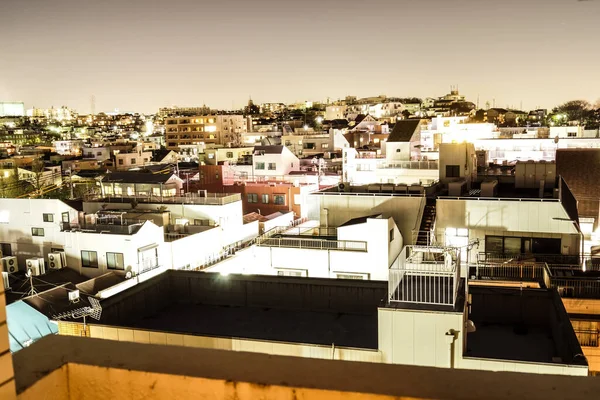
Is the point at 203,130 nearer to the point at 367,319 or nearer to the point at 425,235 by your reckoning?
the point at 425,235

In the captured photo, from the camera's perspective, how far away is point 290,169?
36.2 meters

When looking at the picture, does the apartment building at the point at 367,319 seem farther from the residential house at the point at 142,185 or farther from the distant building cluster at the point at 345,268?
the residential house at the point at 142,185

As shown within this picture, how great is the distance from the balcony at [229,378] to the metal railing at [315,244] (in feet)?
38.3

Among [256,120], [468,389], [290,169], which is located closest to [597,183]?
[290,169]

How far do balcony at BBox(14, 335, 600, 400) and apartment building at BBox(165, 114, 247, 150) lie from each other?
78.2 metres

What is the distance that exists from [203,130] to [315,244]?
229 ft

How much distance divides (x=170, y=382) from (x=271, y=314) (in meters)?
8.34

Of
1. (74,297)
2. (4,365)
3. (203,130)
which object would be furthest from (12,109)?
(4,365)

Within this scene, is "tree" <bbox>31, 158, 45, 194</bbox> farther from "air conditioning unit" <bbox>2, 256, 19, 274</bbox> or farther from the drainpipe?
the drainpipe

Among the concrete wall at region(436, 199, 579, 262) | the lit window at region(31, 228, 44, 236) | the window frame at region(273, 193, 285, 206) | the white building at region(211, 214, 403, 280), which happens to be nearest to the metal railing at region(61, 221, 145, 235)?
the lit window at region(31, 228, 44, 236)

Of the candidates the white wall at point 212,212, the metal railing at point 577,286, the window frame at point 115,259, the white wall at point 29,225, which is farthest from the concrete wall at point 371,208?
the white wall at point 29,225

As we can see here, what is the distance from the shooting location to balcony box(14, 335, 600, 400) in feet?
5.28

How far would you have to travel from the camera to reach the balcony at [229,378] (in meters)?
1.61

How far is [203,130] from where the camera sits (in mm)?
80938
